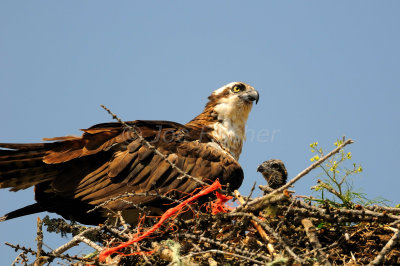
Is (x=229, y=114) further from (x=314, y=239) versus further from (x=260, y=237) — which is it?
(x=314, y=239)

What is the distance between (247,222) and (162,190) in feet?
4.83

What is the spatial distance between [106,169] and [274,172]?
176cm

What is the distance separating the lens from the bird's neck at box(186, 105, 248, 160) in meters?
7.00

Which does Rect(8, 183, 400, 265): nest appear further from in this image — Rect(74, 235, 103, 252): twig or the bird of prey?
the bird of prey

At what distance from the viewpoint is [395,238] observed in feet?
13.2

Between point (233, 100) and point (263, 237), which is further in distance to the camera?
point (233, 100)

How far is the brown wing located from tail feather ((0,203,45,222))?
0.05 m

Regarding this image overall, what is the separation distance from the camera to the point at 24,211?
5.80m

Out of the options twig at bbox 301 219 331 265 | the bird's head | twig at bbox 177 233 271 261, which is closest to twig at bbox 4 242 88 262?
twig at bbox 177 233 271 261

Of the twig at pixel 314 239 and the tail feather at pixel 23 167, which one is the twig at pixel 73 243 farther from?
the twig at pixel 314 239

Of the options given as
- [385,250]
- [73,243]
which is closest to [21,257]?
[73,243]

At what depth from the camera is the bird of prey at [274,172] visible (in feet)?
19.4

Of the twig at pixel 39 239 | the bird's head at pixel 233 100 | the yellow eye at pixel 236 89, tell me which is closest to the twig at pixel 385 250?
the twig at pixel 39 239

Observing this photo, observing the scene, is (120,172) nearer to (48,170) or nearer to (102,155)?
(102,155)
